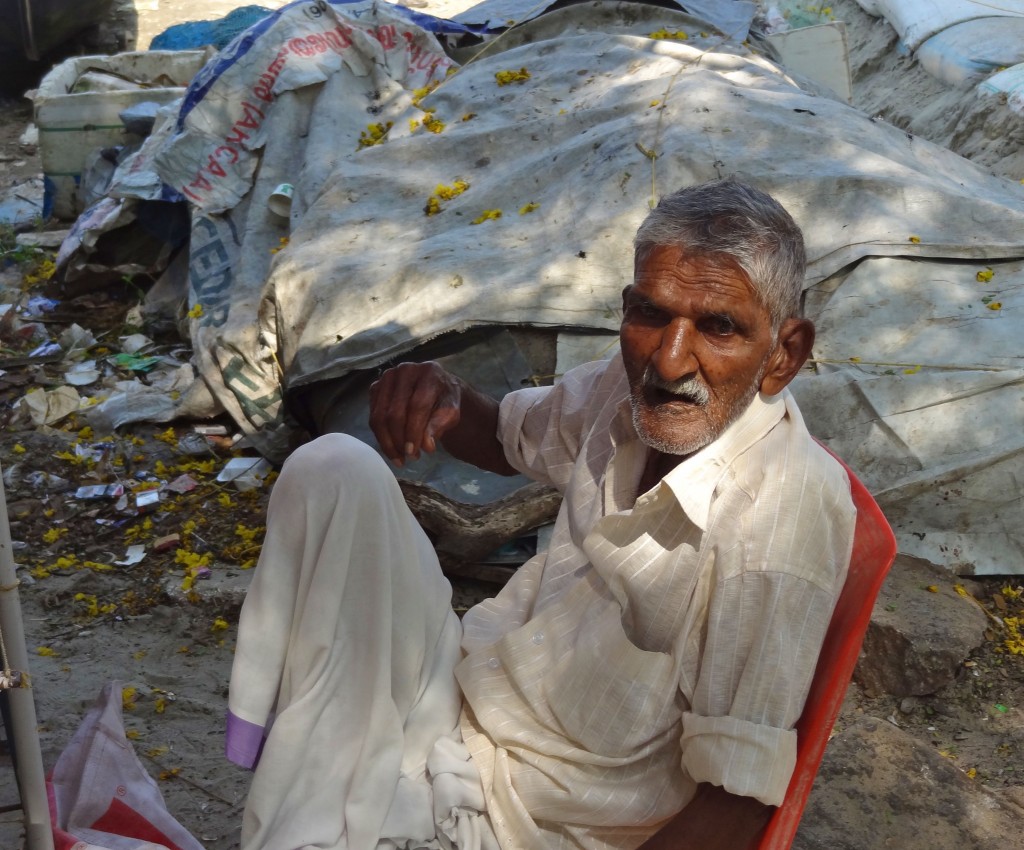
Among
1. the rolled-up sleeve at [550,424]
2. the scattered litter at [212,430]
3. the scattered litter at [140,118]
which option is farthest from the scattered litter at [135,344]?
the rolled-up sleeve at [550,424]

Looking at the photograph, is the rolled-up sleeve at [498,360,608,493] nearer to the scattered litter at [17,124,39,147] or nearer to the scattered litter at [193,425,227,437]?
the scattered litter at [193,425,227,437]

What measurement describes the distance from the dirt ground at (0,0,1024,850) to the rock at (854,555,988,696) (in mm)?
51

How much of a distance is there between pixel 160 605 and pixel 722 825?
2408mm

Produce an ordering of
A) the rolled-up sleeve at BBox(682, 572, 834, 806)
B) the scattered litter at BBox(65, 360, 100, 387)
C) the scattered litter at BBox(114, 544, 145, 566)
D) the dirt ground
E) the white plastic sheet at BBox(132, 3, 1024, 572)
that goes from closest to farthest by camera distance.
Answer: the rolled-up sleeve at BBox(682, 572, 834, 806) < the dirt ground < the white plastic sheet at BBox(132, 3, 1024, 572) < the scattered litter at BBox(114, 544, 145, 566) < the scattered litter at BBox(65, 360, 100, 387)

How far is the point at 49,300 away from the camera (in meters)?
5.70

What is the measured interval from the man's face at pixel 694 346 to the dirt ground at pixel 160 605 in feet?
4.48

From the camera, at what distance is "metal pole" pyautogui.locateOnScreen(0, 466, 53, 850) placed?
1429mm

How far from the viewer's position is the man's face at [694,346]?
167 centimetres

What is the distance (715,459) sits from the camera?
1.71m

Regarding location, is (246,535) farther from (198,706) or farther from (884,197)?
(884,197)

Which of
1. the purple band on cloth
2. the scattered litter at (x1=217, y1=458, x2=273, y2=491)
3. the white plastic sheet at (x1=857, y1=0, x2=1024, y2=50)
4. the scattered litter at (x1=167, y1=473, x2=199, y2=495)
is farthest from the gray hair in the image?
the white plastic sheet at (x1=857, y1=0, x2=1024, y2=50)

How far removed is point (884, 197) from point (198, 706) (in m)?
2.74

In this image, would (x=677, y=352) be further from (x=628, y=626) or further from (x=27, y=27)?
(x=27, y=27)

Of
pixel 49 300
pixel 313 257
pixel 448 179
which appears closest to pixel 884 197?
pixel 448 179
